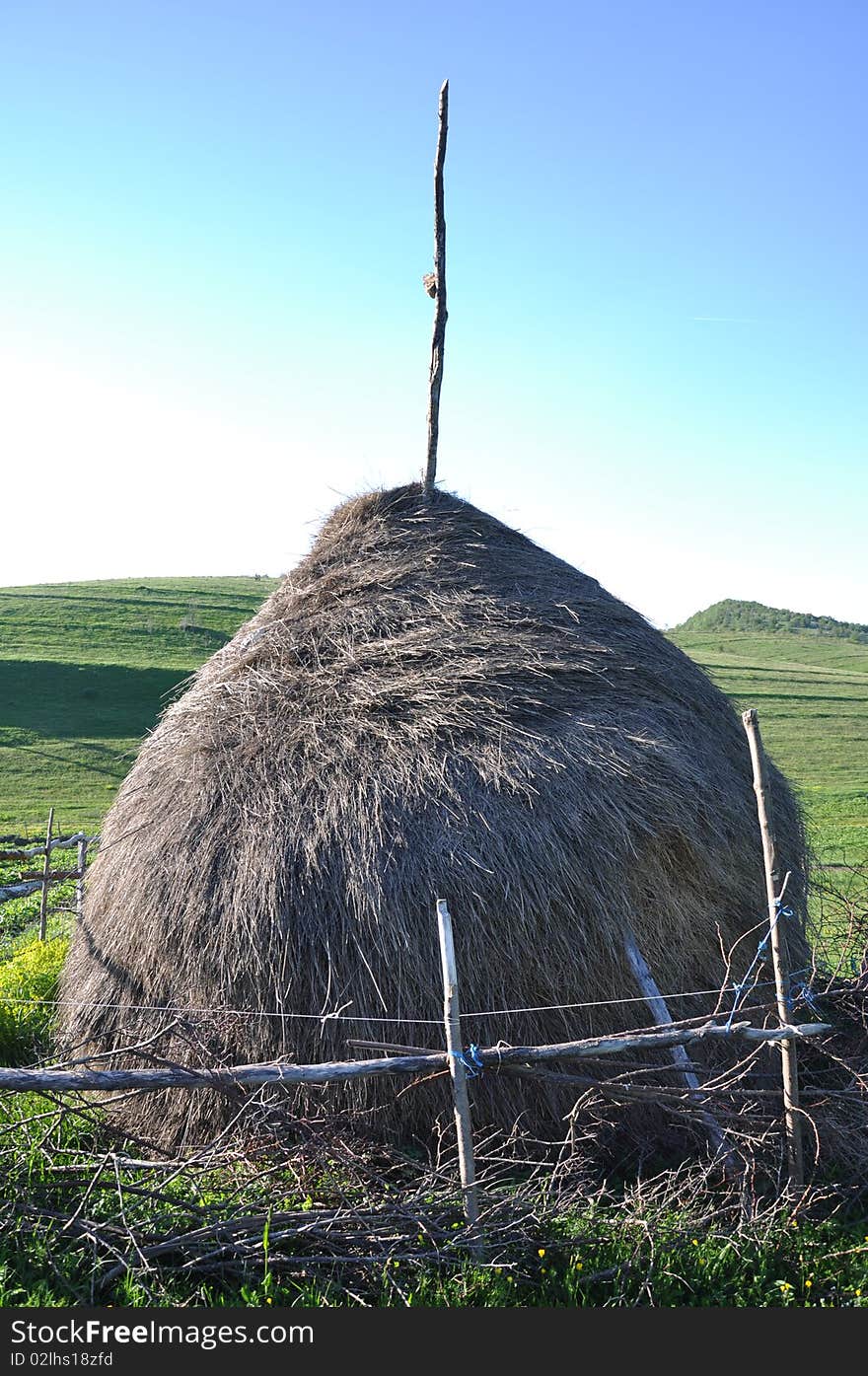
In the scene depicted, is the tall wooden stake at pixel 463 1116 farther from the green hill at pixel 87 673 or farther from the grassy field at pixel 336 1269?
the green hill at pixel 87 673

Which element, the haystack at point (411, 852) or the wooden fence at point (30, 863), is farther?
the wooden fence at point (30, 863)

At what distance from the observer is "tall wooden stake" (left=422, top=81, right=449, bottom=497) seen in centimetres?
845

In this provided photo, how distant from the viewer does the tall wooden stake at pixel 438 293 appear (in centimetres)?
845

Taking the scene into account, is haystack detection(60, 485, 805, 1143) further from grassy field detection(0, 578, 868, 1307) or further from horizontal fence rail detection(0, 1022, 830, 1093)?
grassy field detection(0, 578, 868, 1307)

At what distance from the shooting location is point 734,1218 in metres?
5.05

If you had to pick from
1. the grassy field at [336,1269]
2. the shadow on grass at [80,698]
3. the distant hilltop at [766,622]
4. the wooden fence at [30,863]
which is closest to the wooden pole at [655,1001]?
the grassy field at [336,1269]

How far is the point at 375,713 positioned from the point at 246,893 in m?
1.42

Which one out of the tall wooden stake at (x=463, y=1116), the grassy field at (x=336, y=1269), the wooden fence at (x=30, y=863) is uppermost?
the tall wooden stake at (x=463, y=1116)

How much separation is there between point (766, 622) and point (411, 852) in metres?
94.9

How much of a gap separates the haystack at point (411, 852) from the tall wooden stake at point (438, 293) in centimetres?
183

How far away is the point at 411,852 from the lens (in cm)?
562

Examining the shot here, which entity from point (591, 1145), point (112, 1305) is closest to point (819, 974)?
point (591, 1145)

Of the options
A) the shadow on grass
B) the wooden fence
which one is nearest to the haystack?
the wooden fence

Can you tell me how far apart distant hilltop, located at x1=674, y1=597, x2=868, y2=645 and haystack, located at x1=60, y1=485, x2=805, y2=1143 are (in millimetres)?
83106
